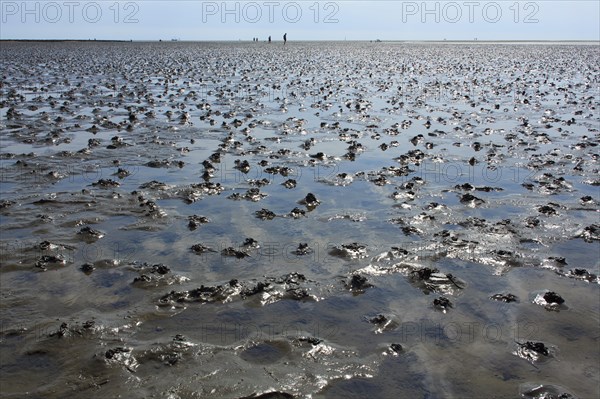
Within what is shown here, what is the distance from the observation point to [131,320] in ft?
20.9

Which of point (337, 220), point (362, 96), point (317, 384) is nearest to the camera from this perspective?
point (317, 384)

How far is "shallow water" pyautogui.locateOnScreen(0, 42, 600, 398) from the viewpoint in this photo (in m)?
5.46

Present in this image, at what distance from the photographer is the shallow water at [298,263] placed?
546 cm

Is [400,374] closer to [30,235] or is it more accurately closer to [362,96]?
[30,235]

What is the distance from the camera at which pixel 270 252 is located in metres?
8.43

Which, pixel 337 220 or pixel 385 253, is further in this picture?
pixel 337 220

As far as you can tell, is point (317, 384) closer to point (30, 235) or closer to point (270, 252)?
point (270, 252)

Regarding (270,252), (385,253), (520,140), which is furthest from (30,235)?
(520,140)

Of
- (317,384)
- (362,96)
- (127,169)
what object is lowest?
(317,384)

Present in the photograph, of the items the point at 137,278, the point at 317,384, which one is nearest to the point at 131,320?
the point at 137,278

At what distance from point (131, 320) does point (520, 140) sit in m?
14.9

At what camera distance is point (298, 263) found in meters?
8.07

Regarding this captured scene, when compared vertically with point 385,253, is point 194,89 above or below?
above

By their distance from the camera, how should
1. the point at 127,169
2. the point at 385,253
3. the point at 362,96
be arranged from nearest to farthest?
the point at 385,253, the point at 127,169, the point at 362,96
